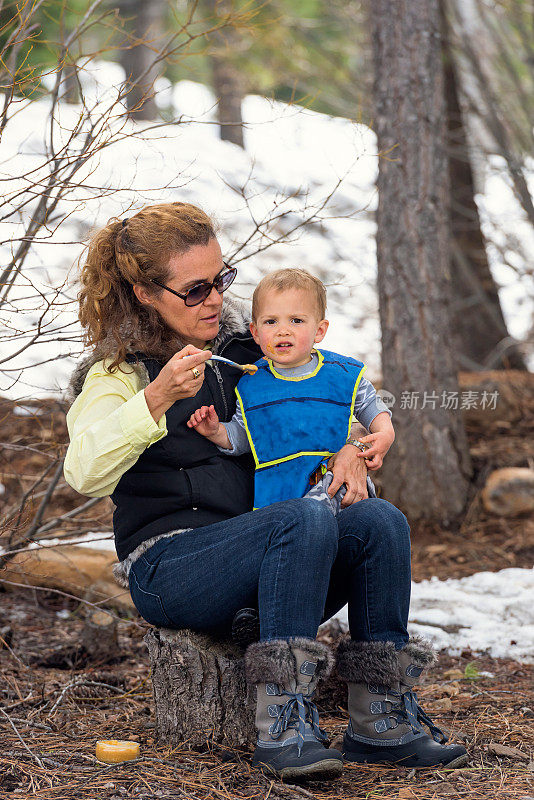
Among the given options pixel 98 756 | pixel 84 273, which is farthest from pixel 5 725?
pixel 84 273

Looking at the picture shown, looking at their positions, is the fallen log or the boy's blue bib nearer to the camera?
the boy's blue bib

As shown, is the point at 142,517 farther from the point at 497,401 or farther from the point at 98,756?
the point at 497,401

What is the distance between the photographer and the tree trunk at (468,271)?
7.12 metres

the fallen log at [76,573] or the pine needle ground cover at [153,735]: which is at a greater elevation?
the fallen log at [76,573]

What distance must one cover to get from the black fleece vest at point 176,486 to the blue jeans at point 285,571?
0.22 ft

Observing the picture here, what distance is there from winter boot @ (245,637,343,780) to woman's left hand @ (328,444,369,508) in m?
0.48

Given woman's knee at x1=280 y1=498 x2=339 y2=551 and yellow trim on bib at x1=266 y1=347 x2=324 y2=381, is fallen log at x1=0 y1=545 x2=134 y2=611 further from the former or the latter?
woman's knee at x1=280 y1=498 x2=339 y2=551

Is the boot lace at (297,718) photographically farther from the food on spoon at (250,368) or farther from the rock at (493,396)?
the rock at (493,396)

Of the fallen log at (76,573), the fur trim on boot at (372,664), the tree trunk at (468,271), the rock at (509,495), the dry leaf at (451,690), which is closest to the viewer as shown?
the fur trim on boot at (372,664)

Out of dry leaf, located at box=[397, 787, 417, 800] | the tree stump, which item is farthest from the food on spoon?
dry leaf, located at box=[397, 787, 417, 800]

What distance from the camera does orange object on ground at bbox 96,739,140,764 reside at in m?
2.44

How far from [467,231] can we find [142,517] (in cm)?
556

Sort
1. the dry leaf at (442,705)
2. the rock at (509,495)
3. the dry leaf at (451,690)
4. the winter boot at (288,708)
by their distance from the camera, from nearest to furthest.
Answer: the winter boot at (288,708), the dry leaf at (442,705), the dry leaf at (451,690), the rock at (509,495)

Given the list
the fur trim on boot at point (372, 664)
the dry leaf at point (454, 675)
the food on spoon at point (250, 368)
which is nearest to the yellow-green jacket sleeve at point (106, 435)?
the food on spoon at point (250, 368)
